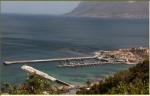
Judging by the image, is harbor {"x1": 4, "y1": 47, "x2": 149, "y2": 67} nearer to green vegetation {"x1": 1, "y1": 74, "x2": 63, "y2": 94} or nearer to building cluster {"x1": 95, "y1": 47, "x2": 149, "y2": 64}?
building cluster {"x1": 95, "y1": 47, "x2": 149, "y2": 64}

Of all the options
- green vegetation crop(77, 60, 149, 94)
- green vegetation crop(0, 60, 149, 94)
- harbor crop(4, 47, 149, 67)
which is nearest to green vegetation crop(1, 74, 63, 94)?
green vegetation crop(0, 60, 149, 94)

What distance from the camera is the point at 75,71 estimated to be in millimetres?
12055

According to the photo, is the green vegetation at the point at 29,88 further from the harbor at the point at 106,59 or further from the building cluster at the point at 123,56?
the building cluster at the point at 123,56

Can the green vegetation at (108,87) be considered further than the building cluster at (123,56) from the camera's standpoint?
No

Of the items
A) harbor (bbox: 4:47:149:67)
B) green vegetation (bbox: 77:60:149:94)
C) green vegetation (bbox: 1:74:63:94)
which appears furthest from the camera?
harbor (bbox: 4:47:149:67)

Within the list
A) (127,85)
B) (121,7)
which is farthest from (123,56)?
(127,85)

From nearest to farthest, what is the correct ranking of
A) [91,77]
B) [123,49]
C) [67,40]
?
[91,77] < [123,49] < [67,40]

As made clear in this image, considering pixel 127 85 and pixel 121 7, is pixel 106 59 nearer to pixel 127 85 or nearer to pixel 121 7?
pixel 121 7

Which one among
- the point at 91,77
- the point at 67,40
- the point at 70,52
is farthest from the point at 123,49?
the point at 67,40

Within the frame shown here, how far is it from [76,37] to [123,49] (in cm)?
431

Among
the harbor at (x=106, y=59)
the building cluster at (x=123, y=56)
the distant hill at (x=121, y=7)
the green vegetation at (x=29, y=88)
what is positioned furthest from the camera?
the distant hill at (x=121, y=7)

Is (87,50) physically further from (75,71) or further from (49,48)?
(75,71)

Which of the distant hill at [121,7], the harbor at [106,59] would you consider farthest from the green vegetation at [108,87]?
the harbor at [106,59]

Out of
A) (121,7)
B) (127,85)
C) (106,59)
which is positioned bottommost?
(127,85)
